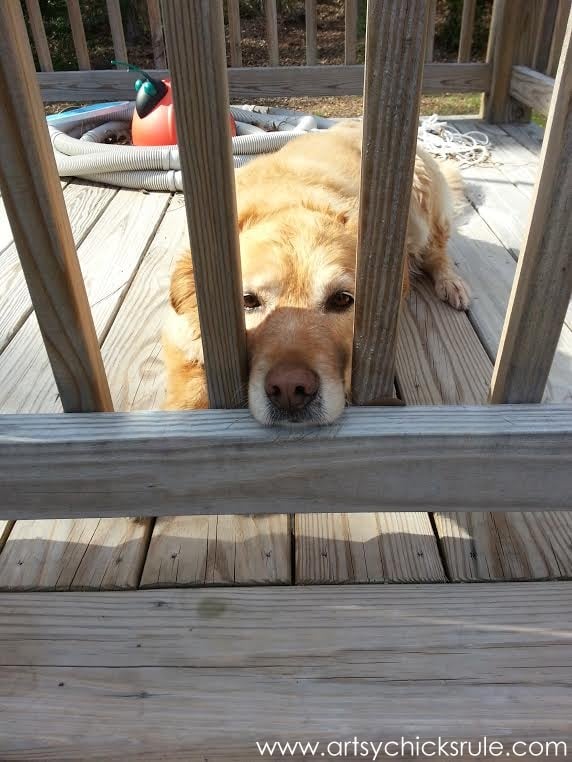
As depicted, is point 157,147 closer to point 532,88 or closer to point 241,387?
point 532,88

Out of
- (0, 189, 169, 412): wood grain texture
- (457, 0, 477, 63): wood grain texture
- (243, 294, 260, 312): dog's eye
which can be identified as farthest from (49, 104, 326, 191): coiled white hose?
(243, 294, 260, 312): dog's eye

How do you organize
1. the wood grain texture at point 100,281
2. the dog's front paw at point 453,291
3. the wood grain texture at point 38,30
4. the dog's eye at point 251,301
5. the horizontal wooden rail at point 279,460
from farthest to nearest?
the wood grain texture at point 38,30, the dog's front paw at point 453,291, the wood grain texture at point 100,281, the dog's eye at point 251,301, the horizontal wooden rail at point 279,460

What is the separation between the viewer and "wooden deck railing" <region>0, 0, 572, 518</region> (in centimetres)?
98

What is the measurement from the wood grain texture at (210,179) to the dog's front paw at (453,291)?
1625 millimetres

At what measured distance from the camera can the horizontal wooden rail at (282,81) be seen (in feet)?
15.6

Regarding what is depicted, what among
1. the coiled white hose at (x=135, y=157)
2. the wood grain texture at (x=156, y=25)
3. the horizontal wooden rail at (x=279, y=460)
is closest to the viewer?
the horizontal wooden rail at (x=279, y=460)

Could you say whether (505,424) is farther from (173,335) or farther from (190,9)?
(173,335)

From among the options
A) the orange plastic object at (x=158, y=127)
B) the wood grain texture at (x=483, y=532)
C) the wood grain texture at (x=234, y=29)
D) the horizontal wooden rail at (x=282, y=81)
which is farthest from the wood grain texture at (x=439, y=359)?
the wood grain texture at (x=234, y=29)

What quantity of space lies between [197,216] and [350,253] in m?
0.87

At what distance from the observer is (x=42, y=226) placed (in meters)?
1.04

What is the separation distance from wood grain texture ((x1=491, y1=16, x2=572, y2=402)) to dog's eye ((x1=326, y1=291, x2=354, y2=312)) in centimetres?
56

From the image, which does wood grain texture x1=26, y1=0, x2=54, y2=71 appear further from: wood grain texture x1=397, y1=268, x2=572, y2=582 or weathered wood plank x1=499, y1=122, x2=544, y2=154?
wood grain texture x1=397, y1=268, x2=572, y2=582

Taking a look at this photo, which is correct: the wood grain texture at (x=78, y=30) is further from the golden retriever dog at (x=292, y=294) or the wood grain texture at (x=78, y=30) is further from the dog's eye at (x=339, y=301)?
the dog's eye at (x=339, y=301)

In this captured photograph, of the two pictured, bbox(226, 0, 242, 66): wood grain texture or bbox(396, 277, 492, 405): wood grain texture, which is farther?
bbox(226, 0, 242, 66): wood grain texture
